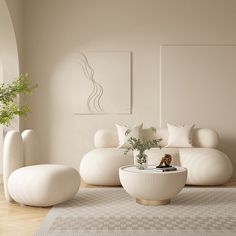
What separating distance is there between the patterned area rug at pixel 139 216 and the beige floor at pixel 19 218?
0.10 meters

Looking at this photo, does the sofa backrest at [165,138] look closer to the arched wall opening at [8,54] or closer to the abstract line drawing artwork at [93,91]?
the abstract line drawing artwork at [93,91]

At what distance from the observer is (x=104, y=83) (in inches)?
279

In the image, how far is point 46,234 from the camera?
3490 mm

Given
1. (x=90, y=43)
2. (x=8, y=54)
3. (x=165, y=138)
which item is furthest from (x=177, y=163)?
(x=8, y=54)

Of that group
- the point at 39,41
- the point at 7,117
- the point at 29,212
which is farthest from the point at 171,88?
the point at 7,117

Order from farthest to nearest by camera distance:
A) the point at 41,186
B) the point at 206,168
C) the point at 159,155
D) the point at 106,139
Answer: the point at 106,139, the point at 159,155, the point at 206,168, the point at 41,186

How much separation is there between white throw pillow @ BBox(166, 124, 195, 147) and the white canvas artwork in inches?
39.0

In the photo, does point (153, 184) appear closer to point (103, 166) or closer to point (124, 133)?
point (103, 166)

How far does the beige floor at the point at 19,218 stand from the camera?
141 inches

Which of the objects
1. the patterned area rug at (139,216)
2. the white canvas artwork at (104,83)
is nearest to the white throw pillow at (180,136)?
the white canvas artwork at (104,83)

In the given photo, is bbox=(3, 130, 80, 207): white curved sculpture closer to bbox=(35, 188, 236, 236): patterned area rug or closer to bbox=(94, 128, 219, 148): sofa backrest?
bbox=(35, 188, 236, 236): patterned area rug

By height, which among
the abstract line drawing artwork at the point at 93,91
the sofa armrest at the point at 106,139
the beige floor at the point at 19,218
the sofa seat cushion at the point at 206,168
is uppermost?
the abstract line drawing artwork at the point at 93,91

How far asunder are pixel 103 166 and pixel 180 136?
140 centimetres

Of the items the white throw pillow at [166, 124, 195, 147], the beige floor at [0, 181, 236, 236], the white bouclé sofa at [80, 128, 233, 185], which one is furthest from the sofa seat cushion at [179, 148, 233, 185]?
the beige floor at [0, 181, 236, 236]
